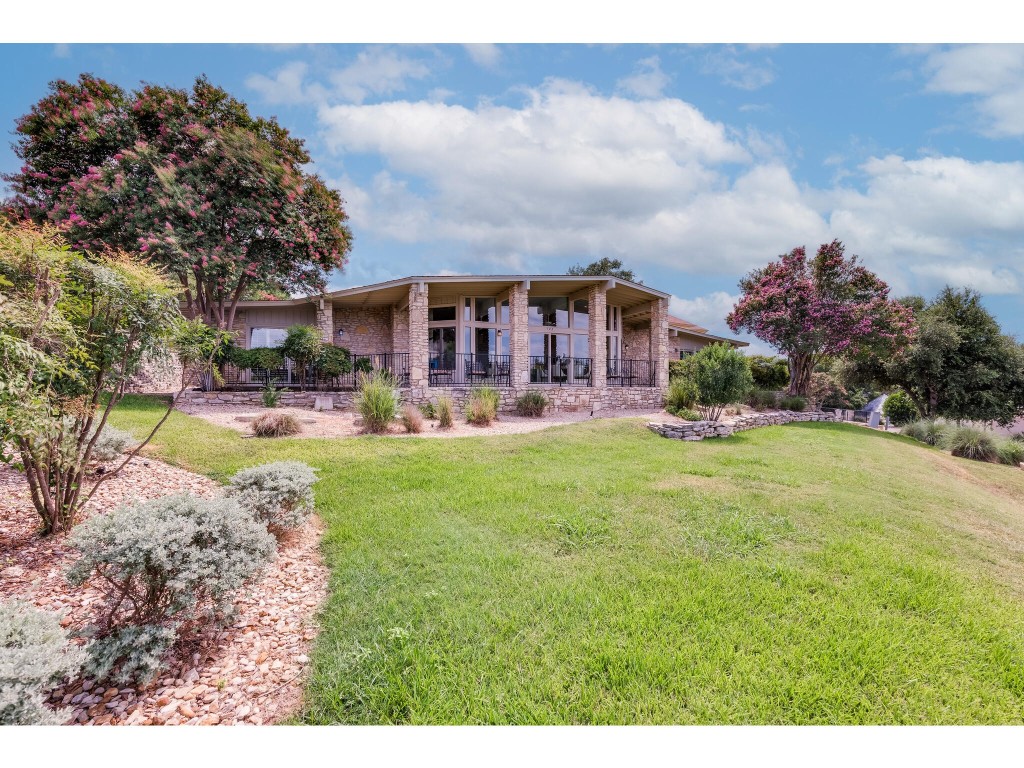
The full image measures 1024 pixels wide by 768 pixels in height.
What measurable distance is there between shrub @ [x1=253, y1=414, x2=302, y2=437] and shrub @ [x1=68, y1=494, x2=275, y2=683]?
5822mm

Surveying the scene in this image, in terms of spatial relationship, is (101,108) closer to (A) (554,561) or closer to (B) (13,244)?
(B) (13,244)

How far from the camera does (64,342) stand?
3.36 m

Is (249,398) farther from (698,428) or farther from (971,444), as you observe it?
(971,444)

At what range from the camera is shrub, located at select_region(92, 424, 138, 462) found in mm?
5486

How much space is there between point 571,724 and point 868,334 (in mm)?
20056

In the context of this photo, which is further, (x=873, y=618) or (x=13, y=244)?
(x=13, y=244)

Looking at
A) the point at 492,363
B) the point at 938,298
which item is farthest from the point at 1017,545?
the point at 938,298

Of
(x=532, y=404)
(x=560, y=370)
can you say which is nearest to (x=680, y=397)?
(x=532, y=404)

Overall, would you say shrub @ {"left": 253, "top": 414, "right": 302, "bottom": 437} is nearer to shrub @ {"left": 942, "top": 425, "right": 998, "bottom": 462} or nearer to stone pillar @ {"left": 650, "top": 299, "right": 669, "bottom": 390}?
stone pillar @ {"left": 650, "top": 299, "right": 669, "bottom": 390}

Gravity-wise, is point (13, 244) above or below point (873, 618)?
above

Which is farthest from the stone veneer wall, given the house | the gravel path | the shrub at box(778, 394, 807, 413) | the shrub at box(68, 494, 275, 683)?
the shrub at box(778, 394, 807, 413)

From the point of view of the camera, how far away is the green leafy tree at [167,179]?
1242 cm

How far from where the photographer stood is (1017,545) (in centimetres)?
460

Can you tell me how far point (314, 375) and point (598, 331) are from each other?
10500mm
